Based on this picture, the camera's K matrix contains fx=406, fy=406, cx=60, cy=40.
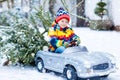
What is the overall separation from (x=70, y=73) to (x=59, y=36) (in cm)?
87

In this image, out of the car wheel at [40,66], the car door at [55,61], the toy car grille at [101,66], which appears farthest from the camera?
the car wheel at [40,66]

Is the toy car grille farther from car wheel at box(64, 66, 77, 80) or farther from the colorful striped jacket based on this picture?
the colorful striped jacket

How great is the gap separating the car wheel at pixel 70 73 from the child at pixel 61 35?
1.72 feet

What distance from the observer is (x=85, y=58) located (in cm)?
712

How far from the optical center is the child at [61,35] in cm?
777

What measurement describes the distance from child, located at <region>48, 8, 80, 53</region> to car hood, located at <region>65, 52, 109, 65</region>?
1.45 feet

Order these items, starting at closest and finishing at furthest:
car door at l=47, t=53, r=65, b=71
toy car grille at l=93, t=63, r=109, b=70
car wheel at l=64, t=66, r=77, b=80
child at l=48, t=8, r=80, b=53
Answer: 1. toy car grille at l=93, t=63, r=109, b=70
2. car wheel at l=64, t=66, r=77, b=80
3. car door at l=47, t=53, r=65, b=71
4. child at l=48, t=8, r=80, b=53

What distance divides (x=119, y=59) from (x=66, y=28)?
2.27m

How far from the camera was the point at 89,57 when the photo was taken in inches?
282

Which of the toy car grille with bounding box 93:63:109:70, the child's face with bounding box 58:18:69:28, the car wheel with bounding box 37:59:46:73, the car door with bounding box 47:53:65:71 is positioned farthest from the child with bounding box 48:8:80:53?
the toy car grille with bounding box 93:63:109:70

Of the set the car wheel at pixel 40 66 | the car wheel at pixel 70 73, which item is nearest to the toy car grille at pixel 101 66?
the car wheel at pixel 70 73

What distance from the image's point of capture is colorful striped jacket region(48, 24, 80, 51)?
7.77 m

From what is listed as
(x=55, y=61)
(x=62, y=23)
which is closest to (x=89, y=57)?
(x=55, y=61)

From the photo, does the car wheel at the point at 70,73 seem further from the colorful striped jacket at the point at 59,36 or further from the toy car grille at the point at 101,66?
the colorful striped jacket at the point at 59,36
